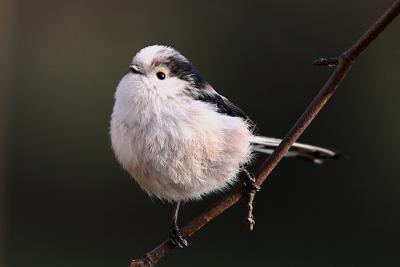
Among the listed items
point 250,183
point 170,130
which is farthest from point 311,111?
point 170,130

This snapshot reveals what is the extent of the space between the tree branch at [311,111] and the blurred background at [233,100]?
123 inches

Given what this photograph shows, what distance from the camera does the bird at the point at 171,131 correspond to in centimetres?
192

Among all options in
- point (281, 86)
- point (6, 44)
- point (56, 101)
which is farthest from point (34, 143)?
point (281, 86)

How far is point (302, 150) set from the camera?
2354 mm

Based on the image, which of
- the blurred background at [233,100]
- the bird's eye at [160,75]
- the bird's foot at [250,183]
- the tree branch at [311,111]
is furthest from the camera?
the blurred background at [233,100]

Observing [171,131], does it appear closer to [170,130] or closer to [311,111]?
[170,130]

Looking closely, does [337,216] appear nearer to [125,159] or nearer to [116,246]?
[116,246]

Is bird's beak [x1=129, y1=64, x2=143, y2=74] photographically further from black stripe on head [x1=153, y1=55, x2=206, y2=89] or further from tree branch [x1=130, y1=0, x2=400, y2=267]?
tree branch [x1=130, y1=0, x2=400, y2=267]

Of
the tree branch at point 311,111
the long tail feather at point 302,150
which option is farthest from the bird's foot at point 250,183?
the long tail feather at point 302,150

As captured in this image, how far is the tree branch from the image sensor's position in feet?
4.66

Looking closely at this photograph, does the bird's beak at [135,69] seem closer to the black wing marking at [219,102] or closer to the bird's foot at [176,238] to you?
the black wing marking at [219,102]

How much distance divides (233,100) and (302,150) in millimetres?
2982

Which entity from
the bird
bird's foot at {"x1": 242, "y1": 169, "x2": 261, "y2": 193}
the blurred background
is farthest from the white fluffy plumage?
the blurred background

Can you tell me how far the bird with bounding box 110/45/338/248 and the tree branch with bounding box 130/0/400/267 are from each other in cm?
13
